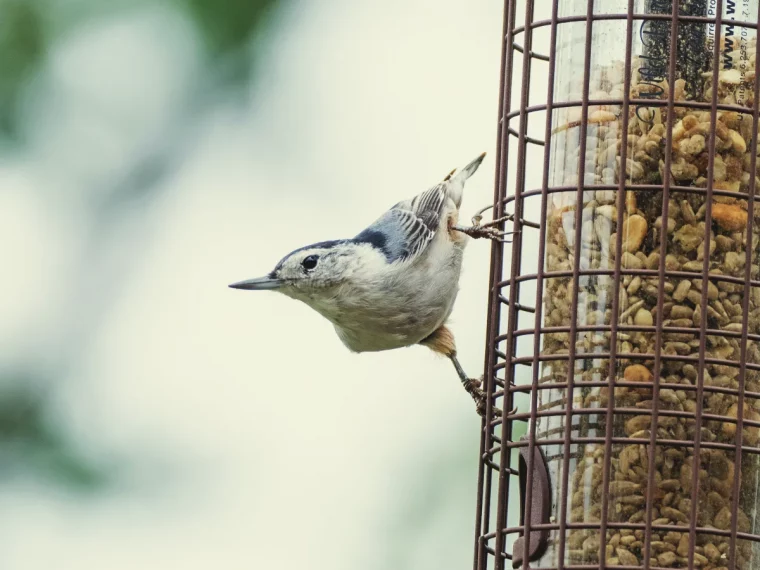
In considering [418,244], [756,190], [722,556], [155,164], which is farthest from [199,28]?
→ [722,556]

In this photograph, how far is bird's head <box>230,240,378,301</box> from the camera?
600 centimetres

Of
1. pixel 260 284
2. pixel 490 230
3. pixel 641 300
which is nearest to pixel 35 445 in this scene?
pixel 260 284

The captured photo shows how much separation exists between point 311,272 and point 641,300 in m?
1.93

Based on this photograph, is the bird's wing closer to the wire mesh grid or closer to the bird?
the bird

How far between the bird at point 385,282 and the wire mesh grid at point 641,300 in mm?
1334

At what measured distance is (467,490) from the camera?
761cm

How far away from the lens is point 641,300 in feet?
14.5

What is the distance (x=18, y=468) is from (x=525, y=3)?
335cm

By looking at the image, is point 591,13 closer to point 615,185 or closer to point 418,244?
point 615,185

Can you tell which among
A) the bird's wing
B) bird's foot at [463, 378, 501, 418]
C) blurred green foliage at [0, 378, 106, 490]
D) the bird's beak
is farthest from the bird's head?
blurred green foliage at [0, 378, 106, 490]

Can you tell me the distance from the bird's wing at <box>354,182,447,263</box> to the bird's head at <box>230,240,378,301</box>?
20cm

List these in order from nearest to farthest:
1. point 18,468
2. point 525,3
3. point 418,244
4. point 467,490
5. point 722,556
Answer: point 722,556 < point 525,3 < point 418,244 < point 18,468 < point 467,490

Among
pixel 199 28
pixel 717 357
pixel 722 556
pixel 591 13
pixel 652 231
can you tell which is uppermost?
pixel 199 28

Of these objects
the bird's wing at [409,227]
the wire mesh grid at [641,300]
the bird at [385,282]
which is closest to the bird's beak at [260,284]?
the bird at [385,282]
